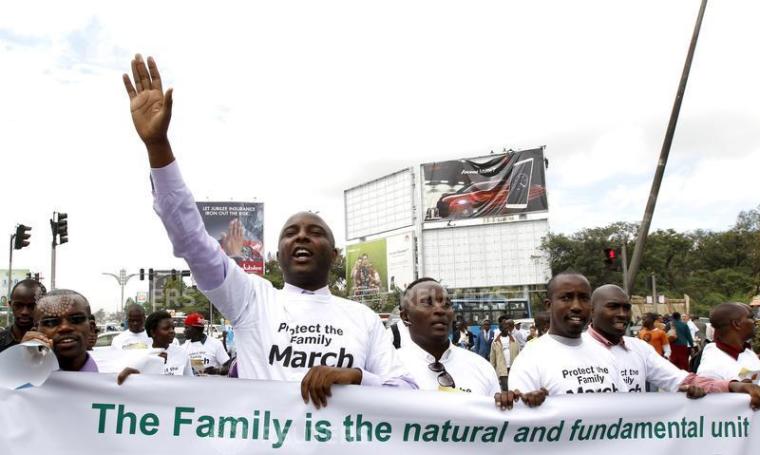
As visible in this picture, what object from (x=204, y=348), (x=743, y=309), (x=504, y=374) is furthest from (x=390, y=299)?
(x=743, y=309)

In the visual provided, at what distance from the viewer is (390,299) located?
56.1 metres

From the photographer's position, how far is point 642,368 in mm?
3910

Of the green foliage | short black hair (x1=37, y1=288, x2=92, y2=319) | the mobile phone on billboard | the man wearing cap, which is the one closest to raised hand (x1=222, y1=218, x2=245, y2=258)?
the mobile phone on billboard

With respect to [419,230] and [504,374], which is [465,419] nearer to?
[504,374]

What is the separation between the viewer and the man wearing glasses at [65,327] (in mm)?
2752

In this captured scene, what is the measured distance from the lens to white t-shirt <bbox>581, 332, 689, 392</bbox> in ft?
12.4

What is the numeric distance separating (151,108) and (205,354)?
6.80m

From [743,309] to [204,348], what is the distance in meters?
6.24

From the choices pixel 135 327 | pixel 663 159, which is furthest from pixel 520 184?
pixel 135 327

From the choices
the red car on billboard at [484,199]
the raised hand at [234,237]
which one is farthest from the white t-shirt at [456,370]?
the raised hand at [234,237]

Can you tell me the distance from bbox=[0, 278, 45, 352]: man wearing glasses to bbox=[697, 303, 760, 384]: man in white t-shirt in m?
4.13

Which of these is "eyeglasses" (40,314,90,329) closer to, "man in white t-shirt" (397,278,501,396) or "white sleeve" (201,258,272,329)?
"white sleeve" (201,258,272,329)

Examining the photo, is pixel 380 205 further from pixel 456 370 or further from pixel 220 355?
pixel 456 370

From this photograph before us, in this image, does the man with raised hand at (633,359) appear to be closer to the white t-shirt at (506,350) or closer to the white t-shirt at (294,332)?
the white t-shirt at (294,332)
